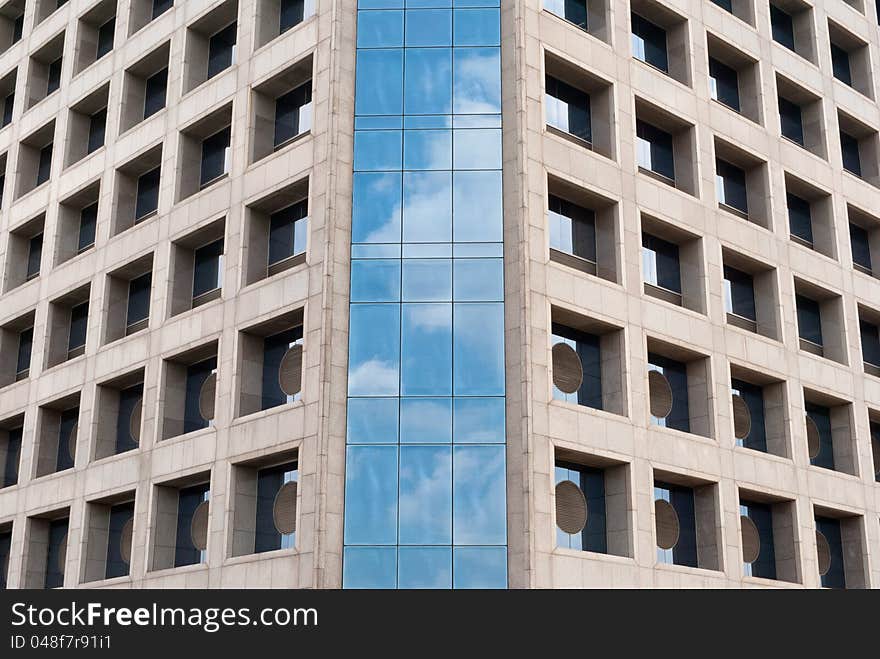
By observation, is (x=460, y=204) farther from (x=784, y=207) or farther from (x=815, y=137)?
(x=815, y=137)

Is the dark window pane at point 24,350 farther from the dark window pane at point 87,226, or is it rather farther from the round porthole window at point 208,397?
the round porthole window at point 208,397

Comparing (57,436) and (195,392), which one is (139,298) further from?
(57,436)

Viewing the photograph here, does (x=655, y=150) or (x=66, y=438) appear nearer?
(x=655, y=150)

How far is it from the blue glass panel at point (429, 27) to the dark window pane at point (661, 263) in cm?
920

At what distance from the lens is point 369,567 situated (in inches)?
1172

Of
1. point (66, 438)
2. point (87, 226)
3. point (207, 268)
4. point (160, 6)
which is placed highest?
point (160, 6)

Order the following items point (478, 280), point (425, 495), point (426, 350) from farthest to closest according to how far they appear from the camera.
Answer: point (478, 280) < point (426, 350) < point (425, 495)

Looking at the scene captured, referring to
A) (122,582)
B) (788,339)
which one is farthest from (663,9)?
(122,582)

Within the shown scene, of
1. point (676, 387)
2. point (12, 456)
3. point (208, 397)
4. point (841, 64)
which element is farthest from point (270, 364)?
point (841, 64)

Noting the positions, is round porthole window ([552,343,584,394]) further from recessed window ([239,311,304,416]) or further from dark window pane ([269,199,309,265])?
dark window pane ([269,199,309,265])

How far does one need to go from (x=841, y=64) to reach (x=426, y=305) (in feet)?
84.2

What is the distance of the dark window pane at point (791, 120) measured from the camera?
44.8 m

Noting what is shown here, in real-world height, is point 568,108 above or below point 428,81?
above

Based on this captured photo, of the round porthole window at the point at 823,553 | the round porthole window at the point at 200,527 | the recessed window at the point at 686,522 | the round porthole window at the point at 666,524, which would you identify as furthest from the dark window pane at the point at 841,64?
the round porthole window at the point at 200,527
